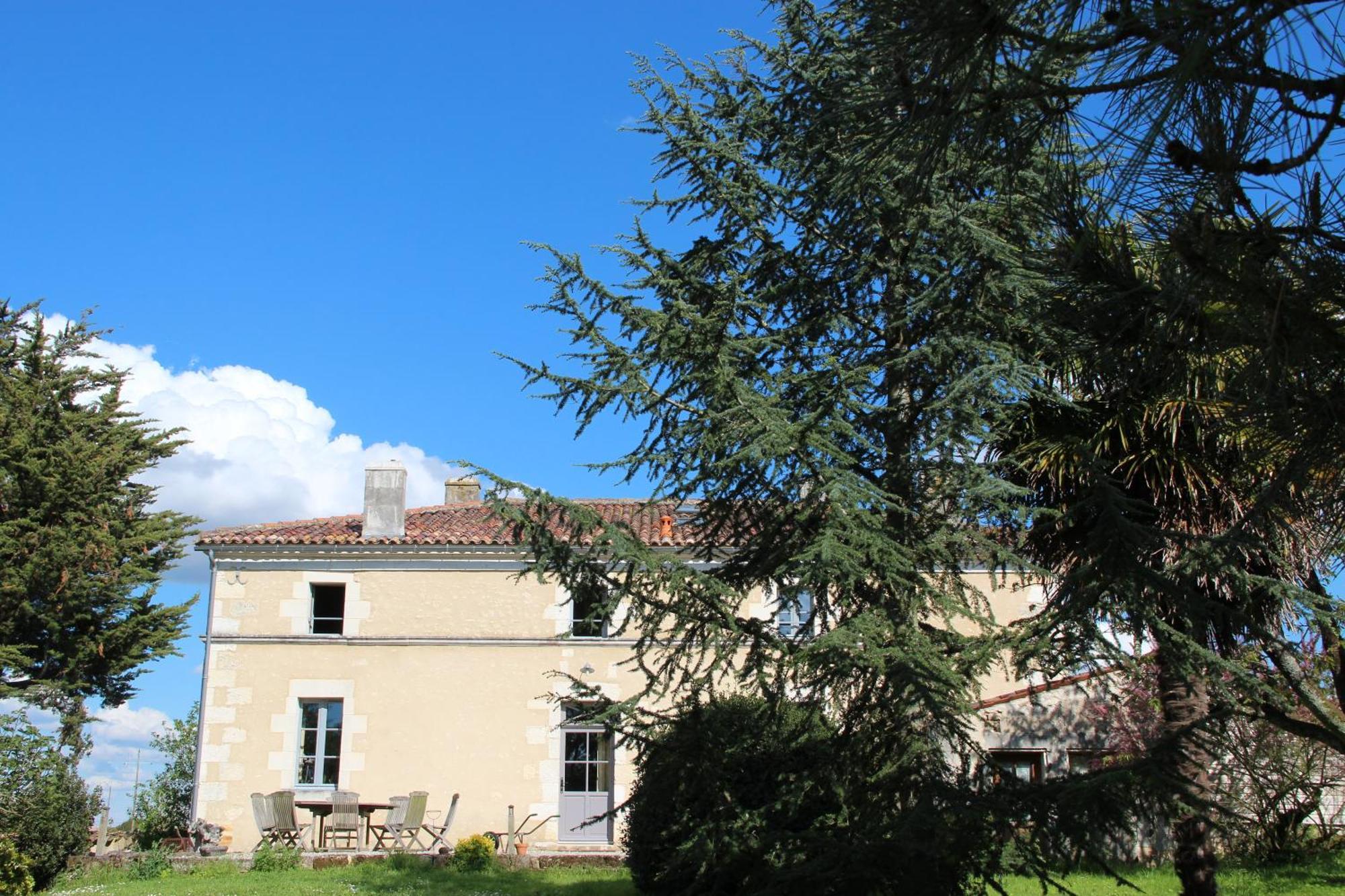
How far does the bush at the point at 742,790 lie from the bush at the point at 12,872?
858 cm

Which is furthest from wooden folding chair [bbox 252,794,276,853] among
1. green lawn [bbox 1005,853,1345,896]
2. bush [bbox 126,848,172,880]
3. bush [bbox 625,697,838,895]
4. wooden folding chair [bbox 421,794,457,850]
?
green lawn [bbox 1005,853,1345,896]

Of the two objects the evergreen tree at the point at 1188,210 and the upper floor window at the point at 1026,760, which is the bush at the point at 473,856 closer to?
the upper floor window at the point at 1026,760

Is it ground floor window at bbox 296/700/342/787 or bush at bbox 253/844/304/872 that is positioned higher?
ground floor window at bbox 296/700/342/787

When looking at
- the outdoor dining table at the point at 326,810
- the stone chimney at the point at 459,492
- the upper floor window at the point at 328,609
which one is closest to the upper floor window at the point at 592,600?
the outdoor dining table at the point at 326,810

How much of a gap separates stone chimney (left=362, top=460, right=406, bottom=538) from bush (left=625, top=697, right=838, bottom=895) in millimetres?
11844

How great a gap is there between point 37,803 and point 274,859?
3.32 meters

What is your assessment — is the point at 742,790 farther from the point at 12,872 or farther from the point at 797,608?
the point at 12,872

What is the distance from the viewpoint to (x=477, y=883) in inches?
574

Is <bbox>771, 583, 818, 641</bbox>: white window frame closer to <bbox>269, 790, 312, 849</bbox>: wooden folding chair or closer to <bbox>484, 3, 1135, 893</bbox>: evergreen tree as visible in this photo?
<bbox>484, 3, 1135, 893</bbox>: evergreen tree

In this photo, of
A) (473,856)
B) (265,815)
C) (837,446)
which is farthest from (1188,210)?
(265,815)

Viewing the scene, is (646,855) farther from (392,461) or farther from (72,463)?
(72,463)

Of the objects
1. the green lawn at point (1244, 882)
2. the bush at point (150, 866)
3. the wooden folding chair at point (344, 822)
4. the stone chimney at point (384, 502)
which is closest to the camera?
the green lawn at point (1244, 882)

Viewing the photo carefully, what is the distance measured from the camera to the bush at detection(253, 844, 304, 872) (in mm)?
16312

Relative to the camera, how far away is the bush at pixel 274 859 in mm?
16312
